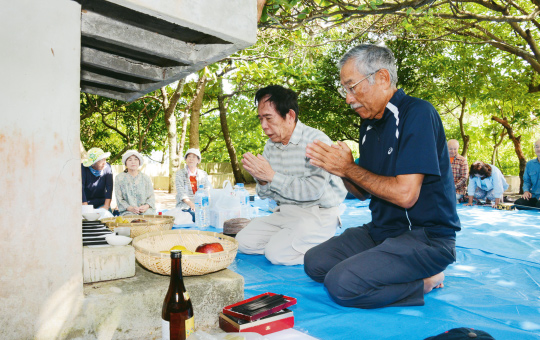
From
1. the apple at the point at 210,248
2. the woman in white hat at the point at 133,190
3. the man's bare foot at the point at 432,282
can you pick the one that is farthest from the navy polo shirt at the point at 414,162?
the woman in white hat at the point at 133,190

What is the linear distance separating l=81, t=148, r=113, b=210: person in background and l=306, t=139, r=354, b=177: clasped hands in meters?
4.59

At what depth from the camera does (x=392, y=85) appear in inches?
116

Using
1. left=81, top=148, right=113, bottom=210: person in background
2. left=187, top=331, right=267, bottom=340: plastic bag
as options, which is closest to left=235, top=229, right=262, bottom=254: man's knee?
left=187, top=331, right=267, bottom=340: plastic bag

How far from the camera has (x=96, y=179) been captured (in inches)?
249

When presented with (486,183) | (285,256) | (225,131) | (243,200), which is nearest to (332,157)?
(285,256)

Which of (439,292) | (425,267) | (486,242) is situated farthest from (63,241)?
(486,242)

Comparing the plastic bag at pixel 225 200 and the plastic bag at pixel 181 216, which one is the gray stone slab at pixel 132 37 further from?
the plastic bag at pixel 181 216

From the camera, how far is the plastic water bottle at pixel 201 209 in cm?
615

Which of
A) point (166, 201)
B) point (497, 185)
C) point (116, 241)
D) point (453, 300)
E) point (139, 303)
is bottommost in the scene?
point (166, 201)

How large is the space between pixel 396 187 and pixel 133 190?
4887 mm

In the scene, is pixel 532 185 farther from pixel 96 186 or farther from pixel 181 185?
pixel 96 186

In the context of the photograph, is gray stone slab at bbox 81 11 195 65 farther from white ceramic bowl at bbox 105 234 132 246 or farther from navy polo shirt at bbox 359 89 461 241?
navy polo shirt at bbox 359 89 461 241

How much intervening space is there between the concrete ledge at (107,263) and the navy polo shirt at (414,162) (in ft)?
5.98

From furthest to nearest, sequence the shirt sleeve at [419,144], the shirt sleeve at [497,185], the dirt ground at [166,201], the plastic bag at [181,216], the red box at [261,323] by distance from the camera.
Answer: the dirt ground at [166,201] < the shirt sleeve at [497,185] < the plastic bag at [181,216] < the shirt sleeve at [419,144] < the red box at [261,323]
